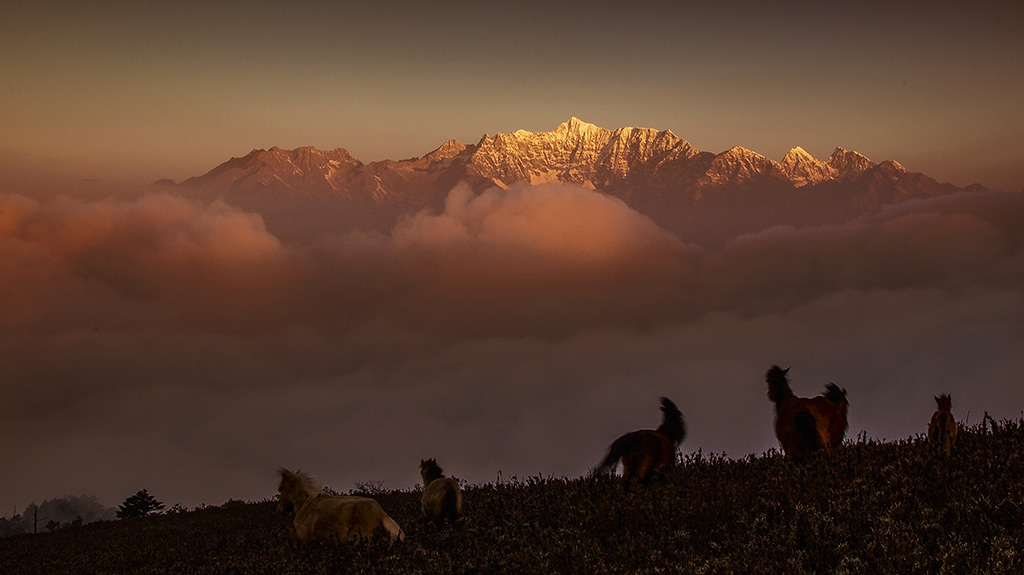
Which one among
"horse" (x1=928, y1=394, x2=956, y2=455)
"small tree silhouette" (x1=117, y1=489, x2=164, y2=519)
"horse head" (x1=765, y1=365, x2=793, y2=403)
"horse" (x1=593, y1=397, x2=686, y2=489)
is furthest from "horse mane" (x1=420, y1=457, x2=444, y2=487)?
"small tree silhouette" (x1=117, y1=489, x2=164, y2=519)

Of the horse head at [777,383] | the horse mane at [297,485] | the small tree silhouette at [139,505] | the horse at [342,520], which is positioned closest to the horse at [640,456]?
the horse head at [777,383]

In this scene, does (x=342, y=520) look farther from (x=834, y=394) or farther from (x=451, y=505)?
(x=834, y=394)

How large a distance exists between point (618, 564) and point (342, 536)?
4.69 meters

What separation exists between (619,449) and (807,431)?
2661mm

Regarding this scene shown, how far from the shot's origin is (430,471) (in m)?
14.0

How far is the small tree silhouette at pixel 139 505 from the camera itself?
92.3 ft

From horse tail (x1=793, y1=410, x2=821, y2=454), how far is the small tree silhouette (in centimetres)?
2428

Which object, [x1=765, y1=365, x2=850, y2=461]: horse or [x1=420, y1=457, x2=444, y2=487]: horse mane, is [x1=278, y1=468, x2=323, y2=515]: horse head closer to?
[x1=420, y1=457, x2=444, y2=487]: horse mane

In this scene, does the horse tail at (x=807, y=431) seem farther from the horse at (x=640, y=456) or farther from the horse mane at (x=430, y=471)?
the horse mane at (x=430, y=471)

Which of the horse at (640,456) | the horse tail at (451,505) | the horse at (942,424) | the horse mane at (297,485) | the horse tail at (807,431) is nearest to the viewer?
the horse at (942,424)

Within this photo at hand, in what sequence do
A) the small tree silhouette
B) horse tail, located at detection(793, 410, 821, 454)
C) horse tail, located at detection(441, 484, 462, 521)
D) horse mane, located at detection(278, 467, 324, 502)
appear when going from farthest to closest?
the small tree silhouette < horse mane, located at detection(278, 467, 324, 502) < horse tail, located at detection(441, 484, 462, 521) < horse tail, located at detection(793, 410, 821, 454)

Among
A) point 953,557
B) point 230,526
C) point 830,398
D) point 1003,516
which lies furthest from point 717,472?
point 230,526

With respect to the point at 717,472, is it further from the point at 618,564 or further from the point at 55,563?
the point at 55,563

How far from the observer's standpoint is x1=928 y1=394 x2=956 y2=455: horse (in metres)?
9.55
